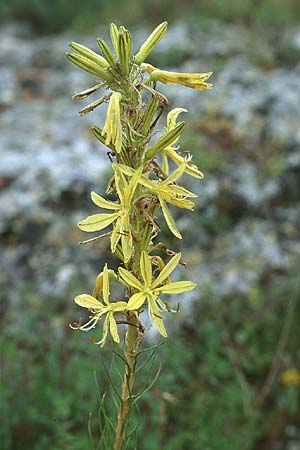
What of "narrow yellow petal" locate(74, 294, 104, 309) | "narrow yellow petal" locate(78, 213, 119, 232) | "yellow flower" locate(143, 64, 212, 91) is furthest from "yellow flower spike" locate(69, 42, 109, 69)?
"narrow yellow petal" locate(74, 294, 104, 309)

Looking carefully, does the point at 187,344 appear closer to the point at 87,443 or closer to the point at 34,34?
the point at 87,443

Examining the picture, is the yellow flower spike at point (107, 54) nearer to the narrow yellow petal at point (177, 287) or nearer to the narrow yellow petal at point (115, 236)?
the narrow yellow petal at point (115, 236)

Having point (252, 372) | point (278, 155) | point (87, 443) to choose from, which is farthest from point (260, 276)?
point (87, 443)

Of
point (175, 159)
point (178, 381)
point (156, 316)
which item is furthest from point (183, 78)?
point (178, 381)

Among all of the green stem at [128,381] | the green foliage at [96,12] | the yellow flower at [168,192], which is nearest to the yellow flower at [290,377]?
the green stem at [128,381]

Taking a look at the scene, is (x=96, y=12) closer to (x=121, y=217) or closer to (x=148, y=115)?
(x=148, y=115)

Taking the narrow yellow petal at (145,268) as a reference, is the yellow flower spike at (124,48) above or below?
above

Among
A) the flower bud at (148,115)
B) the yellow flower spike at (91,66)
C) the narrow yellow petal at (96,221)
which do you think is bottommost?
the narrow yellow petal at (96,221)
